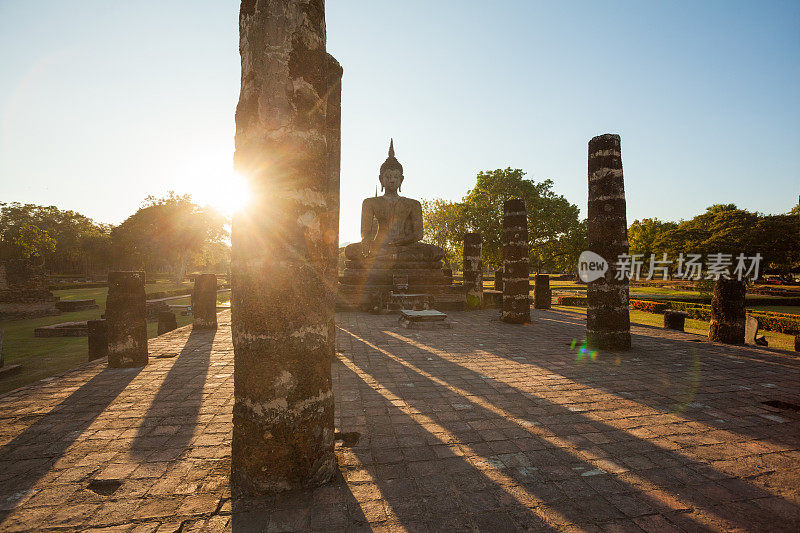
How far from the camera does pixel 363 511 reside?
2.27 metres

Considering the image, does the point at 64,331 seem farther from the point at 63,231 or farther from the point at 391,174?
the point at 63,231

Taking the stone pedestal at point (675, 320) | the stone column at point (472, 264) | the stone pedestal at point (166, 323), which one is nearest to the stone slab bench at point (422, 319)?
the stone column at point (472, 264)

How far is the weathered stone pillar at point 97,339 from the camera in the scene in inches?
257

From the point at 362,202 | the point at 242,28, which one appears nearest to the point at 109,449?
the point at 242,28

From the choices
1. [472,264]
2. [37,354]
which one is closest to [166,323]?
[37,354]

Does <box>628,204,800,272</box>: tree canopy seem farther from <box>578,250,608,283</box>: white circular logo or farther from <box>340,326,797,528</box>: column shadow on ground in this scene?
<box>340,326,797,528</box>: column shadow on ground

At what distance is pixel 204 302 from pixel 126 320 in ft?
10.6

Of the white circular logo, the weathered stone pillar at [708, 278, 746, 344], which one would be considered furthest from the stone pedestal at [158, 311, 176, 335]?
the weathered stone pillar at [708, 278, 746, 344]

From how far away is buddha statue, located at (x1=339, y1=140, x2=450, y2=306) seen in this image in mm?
13438

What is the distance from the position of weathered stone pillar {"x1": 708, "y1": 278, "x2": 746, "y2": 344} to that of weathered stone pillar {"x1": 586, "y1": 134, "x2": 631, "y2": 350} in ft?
8.76

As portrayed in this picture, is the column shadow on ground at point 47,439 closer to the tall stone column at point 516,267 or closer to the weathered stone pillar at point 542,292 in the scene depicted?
the tall stone column at point 516,267

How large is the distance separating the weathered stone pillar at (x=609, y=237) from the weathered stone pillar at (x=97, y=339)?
9367 mm

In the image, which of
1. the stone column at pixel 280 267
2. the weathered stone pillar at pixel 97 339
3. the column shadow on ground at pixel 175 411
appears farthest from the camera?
the weathered stone pillar at pixel 97 339

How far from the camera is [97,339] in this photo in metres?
6.58
